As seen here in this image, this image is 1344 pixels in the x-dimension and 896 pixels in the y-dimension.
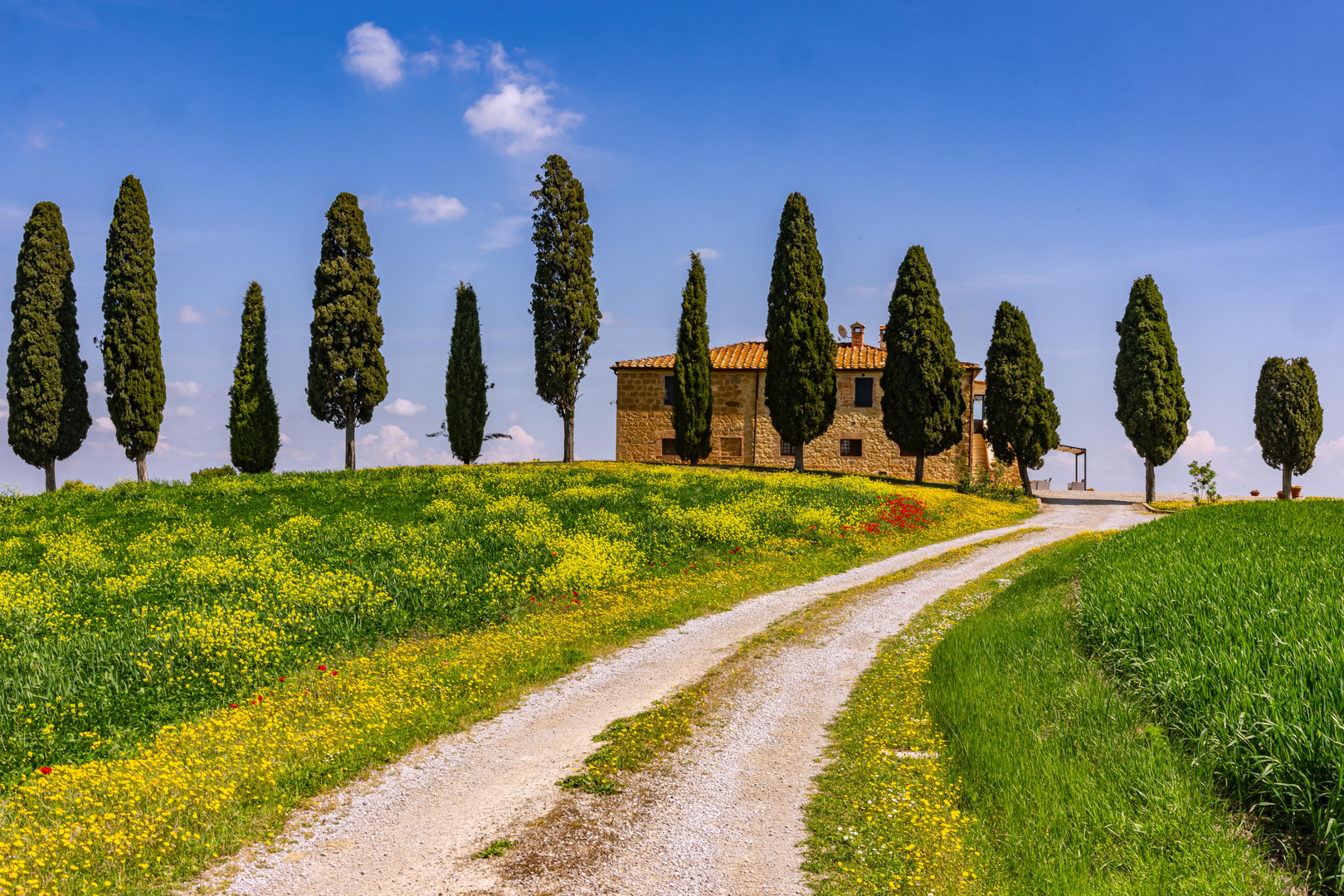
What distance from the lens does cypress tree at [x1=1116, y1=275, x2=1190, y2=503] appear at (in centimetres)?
4175

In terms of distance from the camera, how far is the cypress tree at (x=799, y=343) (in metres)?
40.9

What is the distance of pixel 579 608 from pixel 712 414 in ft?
114

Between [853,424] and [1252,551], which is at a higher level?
[853,424]

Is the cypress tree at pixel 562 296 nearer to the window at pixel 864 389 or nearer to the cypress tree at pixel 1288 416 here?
the window at pixel 864 389

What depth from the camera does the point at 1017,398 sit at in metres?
40.4

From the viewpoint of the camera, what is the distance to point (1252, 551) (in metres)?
13.9

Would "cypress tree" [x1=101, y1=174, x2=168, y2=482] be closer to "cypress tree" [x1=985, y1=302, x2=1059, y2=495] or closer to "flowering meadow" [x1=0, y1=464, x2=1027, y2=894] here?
"flowering meadow" [x1=0, y1=464, x2=1027, y2=894]

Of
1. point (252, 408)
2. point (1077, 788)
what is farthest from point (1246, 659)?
point (252, 408)

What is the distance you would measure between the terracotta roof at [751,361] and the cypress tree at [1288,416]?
17.7m

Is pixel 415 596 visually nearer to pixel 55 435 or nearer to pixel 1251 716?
pixel 1251 716

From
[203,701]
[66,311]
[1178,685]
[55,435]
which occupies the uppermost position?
[66,311]

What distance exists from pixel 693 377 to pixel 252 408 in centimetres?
2432

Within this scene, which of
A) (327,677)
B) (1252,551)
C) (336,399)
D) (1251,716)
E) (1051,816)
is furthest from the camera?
(336,399)

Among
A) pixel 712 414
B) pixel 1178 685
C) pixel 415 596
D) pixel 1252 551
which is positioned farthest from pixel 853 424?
pixel 1178 685
